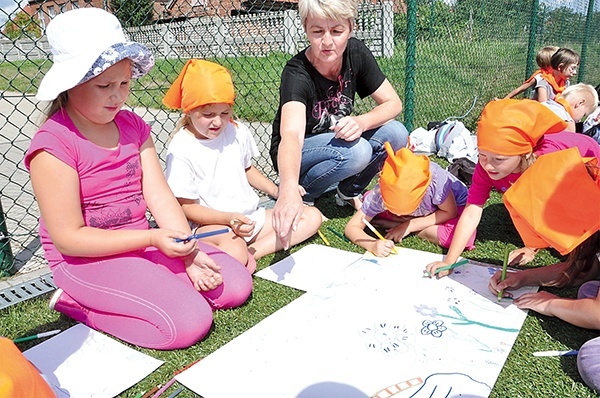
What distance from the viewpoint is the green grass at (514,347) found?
1.35 meters

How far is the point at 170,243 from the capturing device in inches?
63.9

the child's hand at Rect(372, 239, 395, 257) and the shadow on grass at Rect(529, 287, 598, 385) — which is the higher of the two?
the shadow on grass at Rect(529, 287, 598, 385)

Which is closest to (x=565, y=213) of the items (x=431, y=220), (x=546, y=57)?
(x=431, y=220)

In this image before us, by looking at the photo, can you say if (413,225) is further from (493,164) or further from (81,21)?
(81,21)

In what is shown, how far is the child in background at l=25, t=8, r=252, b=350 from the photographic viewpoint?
5.05 ft

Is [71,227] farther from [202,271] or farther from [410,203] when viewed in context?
[410,203]

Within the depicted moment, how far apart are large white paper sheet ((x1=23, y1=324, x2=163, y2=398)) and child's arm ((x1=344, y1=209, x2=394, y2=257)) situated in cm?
107

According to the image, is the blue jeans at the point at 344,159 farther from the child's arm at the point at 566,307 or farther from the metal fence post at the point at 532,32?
the metal fence post at the point at 532,32

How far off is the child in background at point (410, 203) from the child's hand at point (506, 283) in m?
0.42

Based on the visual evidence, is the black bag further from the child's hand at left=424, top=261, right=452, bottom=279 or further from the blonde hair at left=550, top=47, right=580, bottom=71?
the blonde hair at left=550, top=47, right=580, bottom=71

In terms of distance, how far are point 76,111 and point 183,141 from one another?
0.57 meters

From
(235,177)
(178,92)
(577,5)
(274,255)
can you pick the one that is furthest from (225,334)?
(577,5)

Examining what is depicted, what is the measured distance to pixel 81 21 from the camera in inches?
60.1

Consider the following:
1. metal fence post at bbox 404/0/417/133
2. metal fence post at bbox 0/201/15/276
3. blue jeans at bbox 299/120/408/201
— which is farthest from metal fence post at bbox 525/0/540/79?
metal fence post at bbox 0/201/15/276
